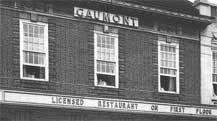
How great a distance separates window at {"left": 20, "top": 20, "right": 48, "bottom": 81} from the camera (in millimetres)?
17328

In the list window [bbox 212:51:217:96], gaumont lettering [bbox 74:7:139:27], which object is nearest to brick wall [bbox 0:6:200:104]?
gaumont lettering [bbox 74:7:139:27]

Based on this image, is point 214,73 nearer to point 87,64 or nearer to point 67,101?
point 87,64

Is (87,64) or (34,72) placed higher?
(87,64)

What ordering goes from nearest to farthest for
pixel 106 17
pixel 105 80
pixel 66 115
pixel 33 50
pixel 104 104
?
pixel 33 50 → pixel 66 115 → pixel 104 104 → pixel 105 80 → pixel 106 17

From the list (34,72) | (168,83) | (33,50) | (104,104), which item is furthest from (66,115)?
(168,83)

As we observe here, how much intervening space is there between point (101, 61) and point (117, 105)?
1821 millimetres

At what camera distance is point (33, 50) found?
17.5 metres

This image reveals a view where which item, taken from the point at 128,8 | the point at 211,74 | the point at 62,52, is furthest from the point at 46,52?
the point at 211,74

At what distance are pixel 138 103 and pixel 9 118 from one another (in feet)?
16.5

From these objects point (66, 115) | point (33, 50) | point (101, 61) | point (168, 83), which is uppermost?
point (33, 50)

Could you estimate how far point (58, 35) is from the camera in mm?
18234

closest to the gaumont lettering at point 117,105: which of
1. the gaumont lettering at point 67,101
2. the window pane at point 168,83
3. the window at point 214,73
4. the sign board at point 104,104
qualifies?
the sign board at point 104,104

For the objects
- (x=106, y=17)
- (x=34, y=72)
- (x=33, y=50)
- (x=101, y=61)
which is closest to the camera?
(x=33, y=50)

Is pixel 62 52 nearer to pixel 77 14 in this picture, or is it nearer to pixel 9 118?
pixel 77 14
